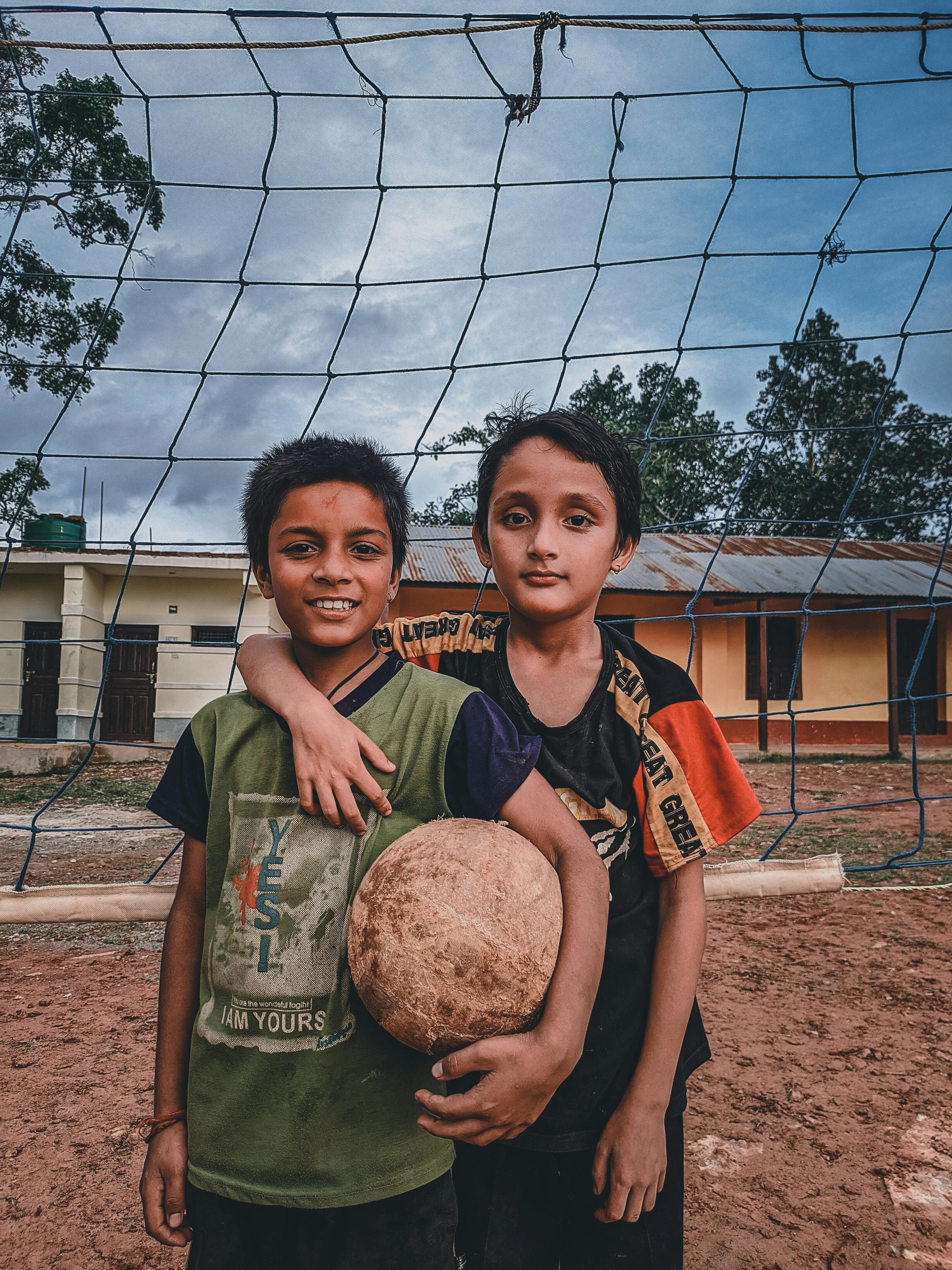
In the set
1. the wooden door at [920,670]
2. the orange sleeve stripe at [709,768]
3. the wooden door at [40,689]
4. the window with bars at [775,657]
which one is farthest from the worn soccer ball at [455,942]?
the wooden door at [920,670]

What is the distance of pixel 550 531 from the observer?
133cm

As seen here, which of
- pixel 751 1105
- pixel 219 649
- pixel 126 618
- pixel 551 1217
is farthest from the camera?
pixel 126 618

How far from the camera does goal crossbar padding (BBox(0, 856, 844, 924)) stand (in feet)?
6.77

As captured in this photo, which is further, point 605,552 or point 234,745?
point 605,552

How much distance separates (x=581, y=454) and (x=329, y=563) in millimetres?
498

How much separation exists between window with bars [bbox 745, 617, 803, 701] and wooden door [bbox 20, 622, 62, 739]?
12506 mm

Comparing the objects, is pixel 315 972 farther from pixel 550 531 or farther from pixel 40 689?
pixel 40 689

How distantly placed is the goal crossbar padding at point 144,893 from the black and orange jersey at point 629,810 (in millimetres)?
794

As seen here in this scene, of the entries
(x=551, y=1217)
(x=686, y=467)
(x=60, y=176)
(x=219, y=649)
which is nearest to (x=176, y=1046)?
(x=551, y=1217)

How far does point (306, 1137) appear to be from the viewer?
1.08 meters

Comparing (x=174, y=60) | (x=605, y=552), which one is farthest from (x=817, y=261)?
(x=174, y=60)

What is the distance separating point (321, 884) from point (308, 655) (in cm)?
38

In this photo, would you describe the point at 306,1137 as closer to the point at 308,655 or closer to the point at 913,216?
the point at 308,655

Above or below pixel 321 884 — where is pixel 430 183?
above
